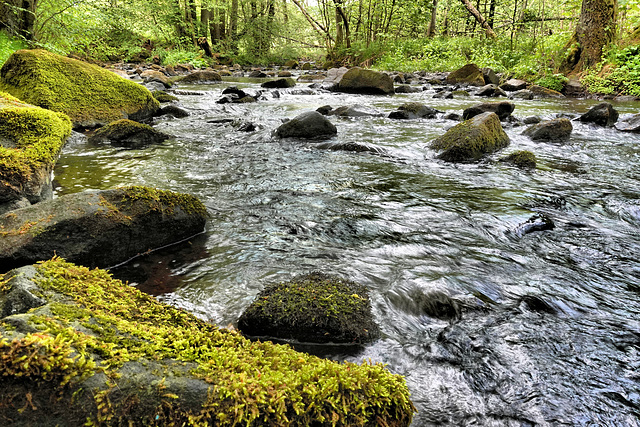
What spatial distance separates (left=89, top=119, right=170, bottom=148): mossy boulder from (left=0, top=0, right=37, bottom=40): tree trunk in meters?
4.39

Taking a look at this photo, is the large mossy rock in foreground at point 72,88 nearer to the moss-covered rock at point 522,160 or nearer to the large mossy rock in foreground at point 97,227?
the large mossy rock in foreground at point 97,227

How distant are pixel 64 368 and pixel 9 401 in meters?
0.15

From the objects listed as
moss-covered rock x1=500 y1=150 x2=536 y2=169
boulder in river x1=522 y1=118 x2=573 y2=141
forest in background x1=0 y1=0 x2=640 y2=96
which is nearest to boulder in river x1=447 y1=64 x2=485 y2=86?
forest in background x1=0 y1=0 x2=640 y2=96

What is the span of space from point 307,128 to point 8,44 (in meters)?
8.15

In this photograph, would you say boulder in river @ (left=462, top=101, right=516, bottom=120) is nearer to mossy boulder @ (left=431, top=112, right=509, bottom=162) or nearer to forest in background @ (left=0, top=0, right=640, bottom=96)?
mossy boulder @ (left=431, top=112, right=509, bottom=162)

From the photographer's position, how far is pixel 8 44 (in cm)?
977

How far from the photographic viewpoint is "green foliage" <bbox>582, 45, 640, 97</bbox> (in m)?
13.0

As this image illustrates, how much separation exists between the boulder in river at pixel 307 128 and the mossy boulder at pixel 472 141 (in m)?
2.43

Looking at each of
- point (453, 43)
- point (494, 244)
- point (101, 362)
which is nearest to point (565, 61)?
point (453, 43)

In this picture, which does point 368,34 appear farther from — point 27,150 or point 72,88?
point 27,150

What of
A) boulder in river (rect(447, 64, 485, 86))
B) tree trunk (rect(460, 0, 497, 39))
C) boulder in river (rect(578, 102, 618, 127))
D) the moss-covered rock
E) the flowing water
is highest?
tree trunk (rect(460, 0, 497, 39))

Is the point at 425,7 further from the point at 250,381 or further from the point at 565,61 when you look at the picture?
the point at 250,381

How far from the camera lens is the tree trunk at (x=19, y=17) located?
948 cm

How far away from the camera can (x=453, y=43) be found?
22906mm
